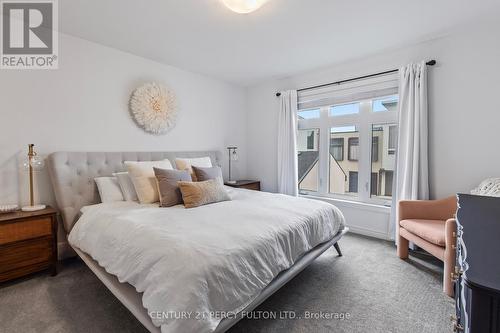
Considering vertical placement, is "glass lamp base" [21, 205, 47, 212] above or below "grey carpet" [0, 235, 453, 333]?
above

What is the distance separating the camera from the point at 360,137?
136 inches

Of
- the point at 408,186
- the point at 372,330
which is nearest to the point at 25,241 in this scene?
the point at 372,330

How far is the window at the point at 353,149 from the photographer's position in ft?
11.6

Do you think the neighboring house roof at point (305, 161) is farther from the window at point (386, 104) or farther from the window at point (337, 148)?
the window at point (386, 104)

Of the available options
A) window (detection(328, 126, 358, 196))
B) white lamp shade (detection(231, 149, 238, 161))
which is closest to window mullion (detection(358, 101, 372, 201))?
window (detection(328, 126, 358, 196))

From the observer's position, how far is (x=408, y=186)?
9.40 ft

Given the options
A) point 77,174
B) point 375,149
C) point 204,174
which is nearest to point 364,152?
point 375,149

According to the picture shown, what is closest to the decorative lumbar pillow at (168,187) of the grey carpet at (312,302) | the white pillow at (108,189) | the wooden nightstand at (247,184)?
the white pillow at (108,189)

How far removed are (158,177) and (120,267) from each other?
1.08 meters

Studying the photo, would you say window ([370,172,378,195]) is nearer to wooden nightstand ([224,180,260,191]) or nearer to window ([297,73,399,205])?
window ([297,73,399,205])

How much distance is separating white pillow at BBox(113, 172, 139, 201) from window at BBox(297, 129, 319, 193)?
107 inches

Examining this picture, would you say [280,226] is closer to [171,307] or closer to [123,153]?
[171,307]

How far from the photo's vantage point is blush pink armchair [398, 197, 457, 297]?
2.10 m

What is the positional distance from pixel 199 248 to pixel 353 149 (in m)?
2.99
